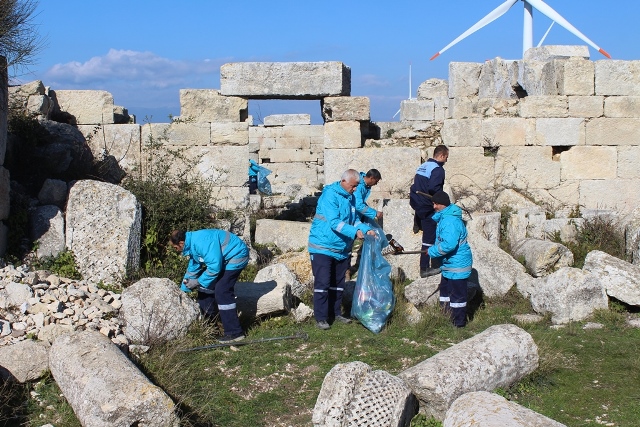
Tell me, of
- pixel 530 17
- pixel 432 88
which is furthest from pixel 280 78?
pixel 530 17

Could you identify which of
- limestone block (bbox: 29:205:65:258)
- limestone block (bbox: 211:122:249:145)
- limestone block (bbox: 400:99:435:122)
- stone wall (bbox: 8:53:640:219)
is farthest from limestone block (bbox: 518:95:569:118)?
limestone block (bbox: 400:99:435:122)

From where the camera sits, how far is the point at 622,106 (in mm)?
11875

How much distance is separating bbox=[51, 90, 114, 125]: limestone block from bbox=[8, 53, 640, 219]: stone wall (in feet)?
0.05

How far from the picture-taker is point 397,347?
7.30 m

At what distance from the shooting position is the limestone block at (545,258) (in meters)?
9.44

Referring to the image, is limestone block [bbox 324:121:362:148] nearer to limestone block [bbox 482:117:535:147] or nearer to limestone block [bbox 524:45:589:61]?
limestone block [bbox 482:117:535:147]

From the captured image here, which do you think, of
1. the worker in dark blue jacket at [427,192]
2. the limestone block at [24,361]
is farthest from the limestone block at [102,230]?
the worker in dark blue jacket at [427,192]

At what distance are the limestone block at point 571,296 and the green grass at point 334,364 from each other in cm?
14

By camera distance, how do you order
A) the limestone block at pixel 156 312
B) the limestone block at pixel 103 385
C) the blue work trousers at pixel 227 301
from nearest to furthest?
the limestone block at pixel 103 385 < the limestone block at pixel 156 312 < the blue work trousers at pixel 227 301

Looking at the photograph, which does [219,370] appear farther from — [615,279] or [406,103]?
[406,103]

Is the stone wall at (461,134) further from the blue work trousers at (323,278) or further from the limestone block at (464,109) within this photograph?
the blue work trousers at (323,278)

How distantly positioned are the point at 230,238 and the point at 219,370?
1.36 metres

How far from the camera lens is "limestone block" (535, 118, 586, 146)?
11898mm

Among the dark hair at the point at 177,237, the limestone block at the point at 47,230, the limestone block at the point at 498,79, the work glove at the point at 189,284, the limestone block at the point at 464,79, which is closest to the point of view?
the dark hair at the point at 177,237
